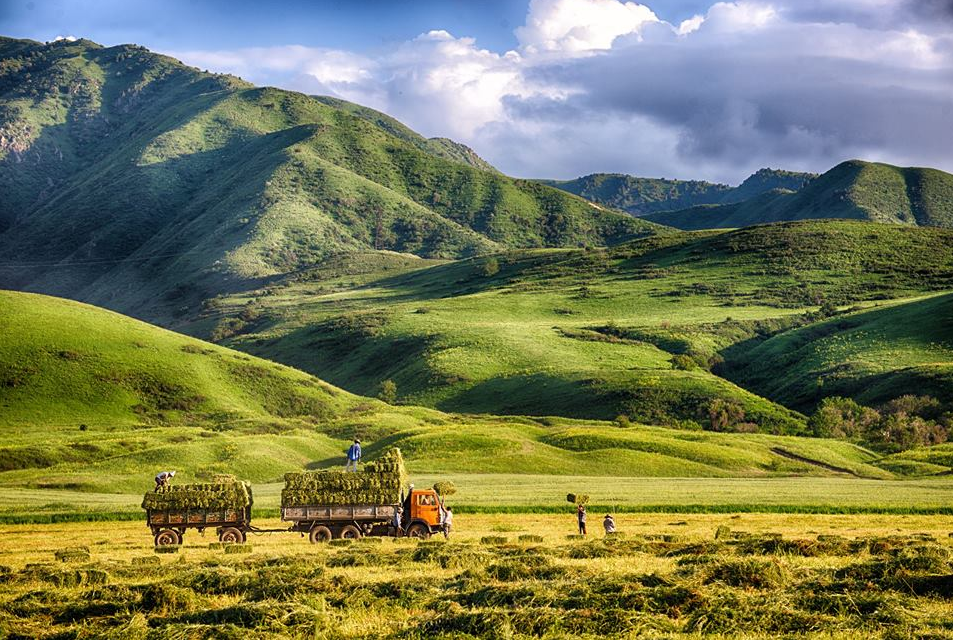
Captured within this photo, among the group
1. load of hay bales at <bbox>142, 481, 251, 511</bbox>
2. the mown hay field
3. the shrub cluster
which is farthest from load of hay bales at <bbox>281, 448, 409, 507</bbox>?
the shrub cluster

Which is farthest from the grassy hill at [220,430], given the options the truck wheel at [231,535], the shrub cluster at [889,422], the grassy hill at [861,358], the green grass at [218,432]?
the grassy hill at [861,358]

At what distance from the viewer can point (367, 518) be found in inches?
1684

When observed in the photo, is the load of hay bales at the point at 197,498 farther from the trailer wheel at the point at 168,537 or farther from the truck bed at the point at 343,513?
the truck bed at the point at 343,513

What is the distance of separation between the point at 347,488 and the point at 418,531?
3947 mm

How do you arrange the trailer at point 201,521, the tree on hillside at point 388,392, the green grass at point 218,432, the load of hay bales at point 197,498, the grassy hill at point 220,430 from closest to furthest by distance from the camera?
1. the trailer at point 201,521
2. the load of hay bales at point 197,498
3. the green grass at point 218,432
4. the grassy hill at point 220,430
5. the tree on hillside at point 388,392

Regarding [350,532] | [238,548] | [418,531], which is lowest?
[418,531]

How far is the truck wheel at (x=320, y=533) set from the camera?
4238cm

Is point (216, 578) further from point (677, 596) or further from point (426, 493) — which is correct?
point (426, 493)

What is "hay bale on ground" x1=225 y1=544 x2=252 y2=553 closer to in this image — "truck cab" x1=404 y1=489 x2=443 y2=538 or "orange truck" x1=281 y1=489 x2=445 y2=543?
"orange truck" x1=281 y1=489 x2=445 y2=543

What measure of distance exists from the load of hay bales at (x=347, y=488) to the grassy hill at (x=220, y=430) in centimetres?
3571

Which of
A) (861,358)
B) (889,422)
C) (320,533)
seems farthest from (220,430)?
(861,358)

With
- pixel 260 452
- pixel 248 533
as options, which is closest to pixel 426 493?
pixel 248 533

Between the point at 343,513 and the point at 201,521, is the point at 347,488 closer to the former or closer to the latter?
the point at 343,513

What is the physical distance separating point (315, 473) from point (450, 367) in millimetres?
133664
